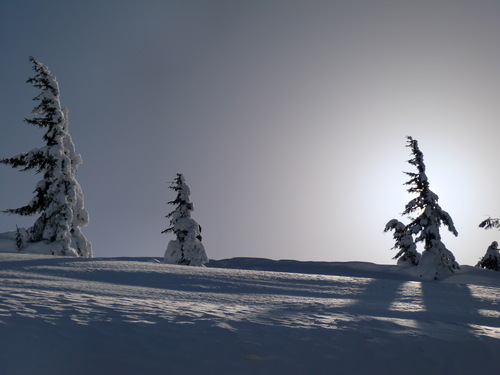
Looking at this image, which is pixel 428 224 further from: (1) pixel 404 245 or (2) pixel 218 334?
(2) pixel 218 334

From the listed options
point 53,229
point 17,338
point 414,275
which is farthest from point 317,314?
point 414,275

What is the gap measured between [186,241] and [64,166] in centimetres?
1024

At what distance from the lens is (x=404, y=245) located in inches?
1339

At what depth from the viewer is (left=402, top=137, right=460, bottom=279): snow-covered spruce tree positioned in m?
25.7

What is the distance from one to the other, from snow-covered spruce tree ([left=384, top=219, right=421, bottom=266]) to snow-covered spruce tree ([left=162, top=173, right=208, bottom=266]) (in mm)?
17242

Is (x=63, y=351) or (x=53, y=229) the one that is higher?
(x=53, y=229)

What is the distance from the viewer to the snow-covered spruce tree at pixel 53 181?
20542 millimetres

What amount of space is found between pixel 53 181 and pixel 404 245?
Answer: 96.1 feet

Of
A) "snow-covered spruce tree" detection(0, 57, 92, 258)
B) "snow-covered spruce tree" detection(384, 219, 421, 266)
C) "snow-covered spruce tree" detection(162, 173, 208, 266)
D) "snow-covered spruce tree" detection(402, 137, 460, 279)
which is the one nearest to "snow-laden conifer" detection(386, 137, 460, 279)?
"snow-covered spruce tree" detection(402, 137, 460, 279)

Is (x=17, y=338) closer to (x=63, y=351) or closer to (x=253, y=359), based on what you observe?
(x=63, y=351)

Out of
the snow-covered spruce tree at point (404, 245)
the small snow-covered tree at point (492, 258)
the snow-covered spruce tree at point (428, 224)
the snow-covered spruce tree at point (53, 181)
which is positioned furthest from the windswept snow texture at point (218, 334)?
the small snow-covered tree at point (492, 258)

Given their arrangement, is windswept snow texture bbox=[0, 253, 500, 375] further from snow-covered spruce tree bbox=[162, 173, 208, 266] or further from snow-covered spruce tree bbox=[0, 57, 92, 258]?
snow-covered spruce tree bbox=[162, 173, 208, 266]

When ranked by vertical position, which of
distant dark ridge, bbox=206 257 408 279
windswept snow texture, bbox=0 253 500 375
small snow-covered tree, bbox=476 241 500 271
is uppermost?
small snow-covered tree, bbox=476 241 500 271

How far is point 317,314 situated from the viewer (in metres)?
6.22
